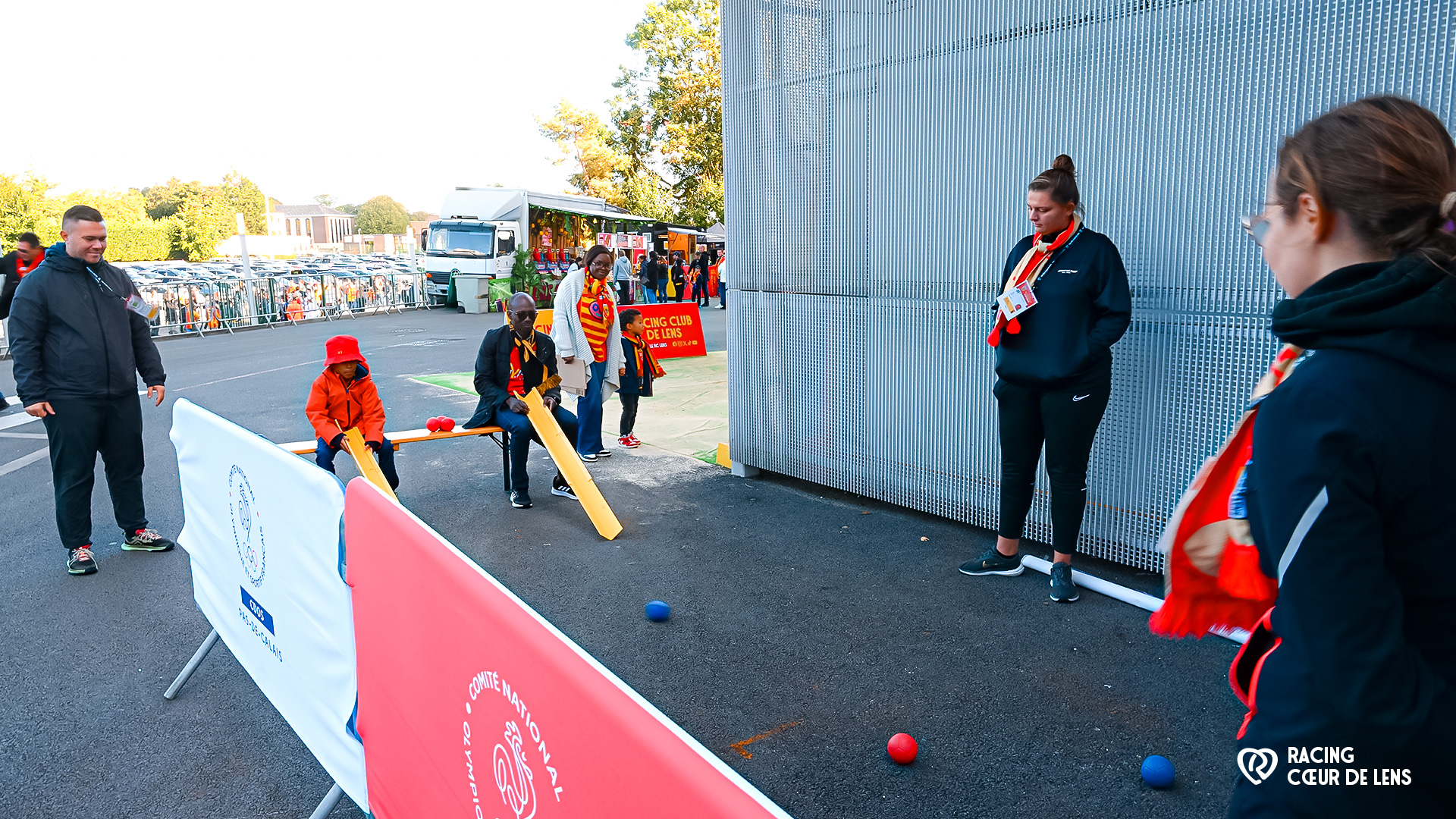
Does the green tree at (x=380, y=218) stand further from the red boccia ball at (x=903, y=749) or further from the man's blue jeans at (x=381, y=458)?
the red boccia ball at (x=903, y=749)

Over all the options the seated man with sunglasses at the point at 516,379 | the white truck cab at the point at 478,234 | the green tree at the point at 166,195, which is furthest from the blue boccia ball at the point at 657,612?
the green tree at the point at 166,195

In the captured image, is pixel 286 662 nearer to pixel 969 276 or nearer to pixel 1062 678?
pixel 1062 678

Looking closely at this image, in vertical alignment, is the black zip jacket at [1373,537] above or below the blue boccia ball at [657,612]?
above

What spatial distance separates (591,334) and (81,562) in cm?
392

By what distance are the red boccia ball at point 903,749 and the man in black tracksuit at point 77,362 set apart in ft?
15.9

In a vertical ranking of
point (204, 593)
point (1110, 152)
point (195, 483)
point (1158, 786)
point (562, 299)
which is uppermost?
point (1110, 152)

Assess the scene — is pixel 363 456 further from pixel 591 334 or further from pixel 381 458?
pixel 591 334

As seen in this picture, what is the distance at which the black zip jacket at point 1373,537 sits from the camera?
111cm

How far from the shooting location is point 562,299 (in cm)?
783

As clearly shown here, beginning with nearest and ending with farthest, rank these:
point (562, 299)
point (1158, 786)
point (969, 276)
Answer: point (1158, 786) < point (969, 276) < point (562, 299)

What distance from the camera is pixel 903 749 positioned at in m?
3.24

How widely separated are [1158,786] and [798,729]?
1.25 m

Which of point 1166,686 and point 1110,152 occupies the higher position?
point 1110,152

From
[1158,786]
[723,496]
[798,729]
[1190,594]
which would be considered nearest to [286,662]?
[798,729]
